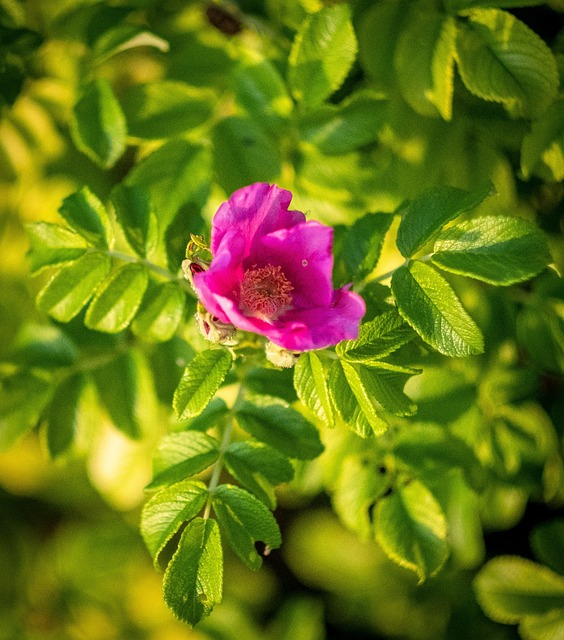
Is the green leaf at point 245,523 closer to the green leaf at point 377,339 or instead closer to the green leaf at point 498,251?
the green leaf at point 377,339

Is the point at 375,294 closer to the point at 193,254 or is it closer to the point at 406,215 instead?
the point at 406,215

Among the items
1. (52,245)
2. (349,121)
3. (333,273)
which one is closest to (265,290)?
(333,273)

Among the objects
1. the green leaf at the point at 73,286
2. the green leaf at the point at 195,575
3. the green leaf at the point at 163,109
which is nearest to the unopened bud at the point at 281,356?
the green leaf at the point at 195,575

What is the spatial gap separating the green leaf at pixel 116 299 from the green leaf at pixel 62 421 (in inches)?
15.0

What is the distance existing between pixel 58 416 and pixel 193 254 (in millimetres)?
696

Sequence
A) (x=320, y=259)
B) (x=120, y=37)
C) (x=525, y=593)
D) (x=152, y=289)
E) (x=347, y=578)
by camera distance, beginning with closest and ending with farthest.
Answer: (x=320, y=259) → (x=152, y=289) → (x=120, y=37) → (x=525, y=593) → (x=347, y=578)

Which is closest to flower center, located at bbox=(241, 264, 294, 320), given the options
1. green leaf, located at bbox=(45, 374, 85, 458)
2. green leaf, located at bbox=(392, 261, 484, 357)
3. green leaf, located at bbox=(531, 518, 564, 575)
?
green leaf, located at bbox=(392, 261, 484, 357)

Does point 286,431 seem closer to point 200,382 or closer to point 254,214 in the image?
point 200,382

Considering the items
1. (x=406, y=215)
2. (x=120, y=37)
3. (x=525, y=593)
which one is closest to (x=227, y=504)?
(x=406, y=215)

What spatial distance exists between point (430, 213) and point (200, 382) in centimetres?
54

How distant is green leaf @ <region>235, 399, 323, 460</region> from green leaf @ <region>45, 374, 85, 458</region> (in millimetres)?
518

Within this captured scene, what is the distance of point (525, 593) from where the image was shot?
1720mm

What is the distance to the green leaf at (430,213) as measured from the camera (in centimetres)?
115

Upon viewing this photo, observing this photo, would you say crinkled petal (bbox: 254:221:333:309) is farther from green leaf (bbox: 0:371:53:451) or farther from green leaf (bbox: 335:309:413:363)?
green leaf (bbox: 0:371:53:451)
